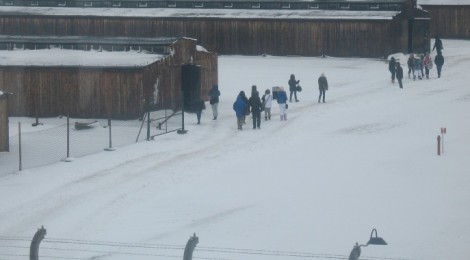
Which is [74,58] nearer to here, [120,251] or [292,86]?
[292,86]

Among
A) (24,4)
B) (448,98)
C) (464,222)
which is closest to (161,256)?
(464,222)

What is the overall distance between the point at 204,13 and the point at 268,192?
35661 mm

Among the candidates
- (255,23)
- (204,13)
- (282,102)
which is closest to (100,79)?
(282,102)

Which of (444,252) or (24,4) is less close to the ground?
(24,4)

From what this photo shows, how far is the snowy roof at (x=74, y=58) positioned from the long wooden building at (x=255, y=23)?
18.0m

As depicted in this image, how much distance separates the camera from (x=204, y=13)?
196ft

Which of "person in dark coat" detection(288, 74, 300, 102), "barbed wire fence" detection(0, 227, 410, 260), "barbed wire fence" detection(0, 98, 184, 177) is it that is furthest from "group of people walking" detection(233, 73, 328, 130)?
"barbed wire fence" detection(0, 227, 410, 260)

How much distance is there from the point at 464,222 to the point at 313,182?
17.1 feet

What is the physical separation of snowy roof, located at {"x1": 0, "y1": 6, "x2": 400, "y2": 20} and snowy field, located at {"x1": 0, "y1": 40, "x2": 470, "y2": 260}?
60.2 feet

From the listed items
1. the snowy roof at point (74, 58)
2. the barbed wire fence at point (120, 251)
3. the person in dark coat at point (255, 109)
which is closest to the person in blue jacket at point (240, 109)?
the person in dark coat at point (255, 109)

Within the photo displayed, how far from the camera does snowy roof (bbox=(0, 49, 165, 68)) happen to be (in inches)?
1529

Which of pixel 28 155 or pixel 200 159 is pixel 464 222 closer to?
pixel 200 159

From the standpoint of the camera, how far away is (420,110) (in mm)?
38125

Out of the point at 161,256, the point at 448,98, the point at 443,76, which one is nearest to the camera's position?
the point at 161,256
